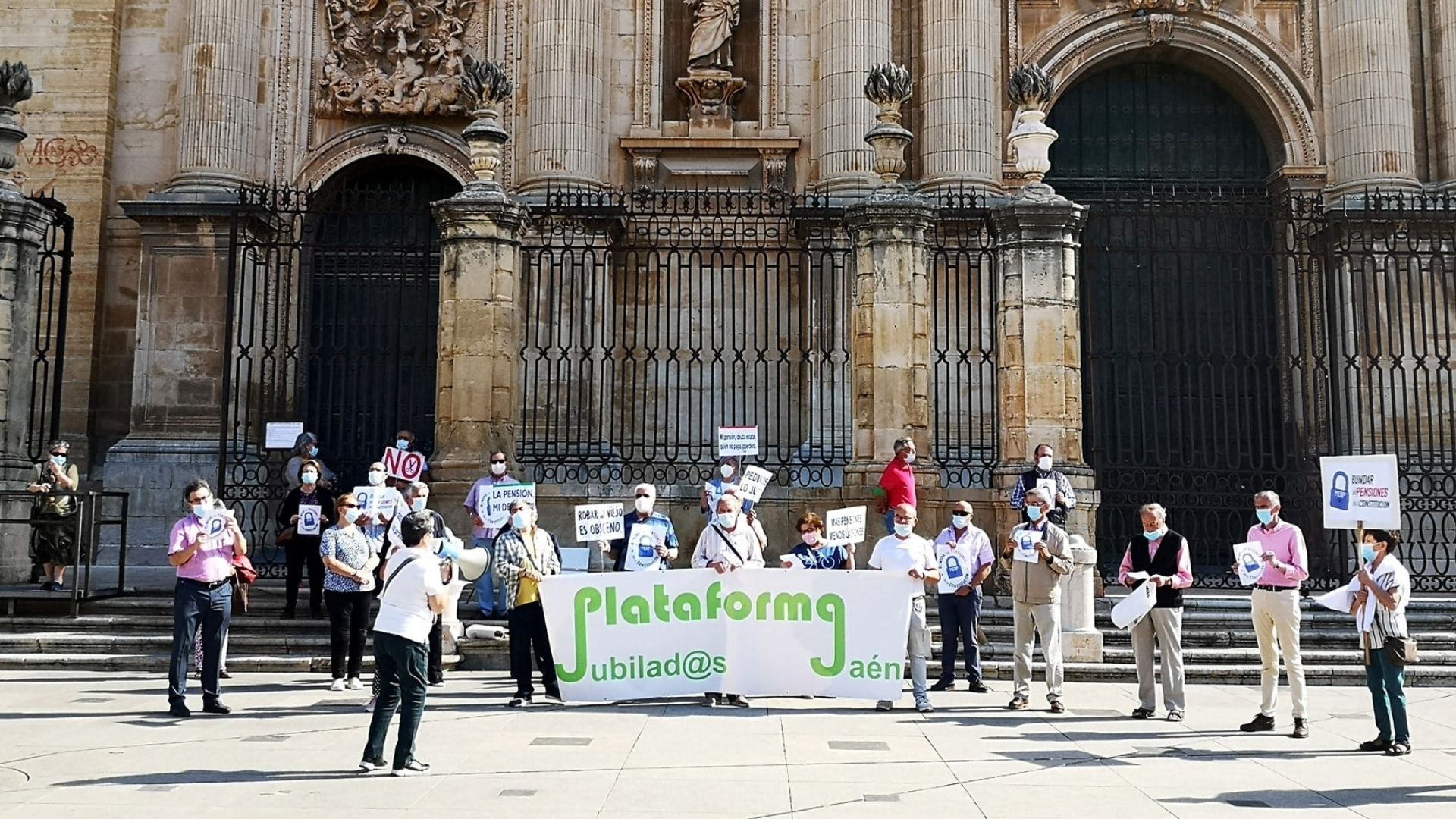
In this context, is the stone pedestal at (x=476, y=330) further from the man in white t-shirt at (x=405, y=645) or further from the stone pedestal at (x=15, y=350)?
the man in white t-shirt at (x=405, y=645)

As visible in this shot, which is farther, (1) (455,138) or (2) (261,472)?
(1) (455,138)

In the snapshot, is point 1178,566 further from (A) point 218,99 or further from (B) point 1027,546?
(A) point 218,99

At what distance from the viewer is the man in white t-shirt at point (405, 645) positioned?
773 cm

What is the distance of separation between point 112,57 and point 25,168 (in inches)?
91.3

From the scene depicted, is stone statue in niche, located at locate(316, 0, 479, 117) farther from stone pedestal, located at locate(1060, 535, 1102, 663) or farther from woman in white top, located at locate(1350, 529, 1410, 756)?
woman in white top, located at locate(1350, 529, 1410, 756)

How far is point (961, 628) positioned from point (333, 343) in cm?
1123

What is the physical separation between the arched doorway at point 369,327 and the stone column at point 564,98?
5.94 feet

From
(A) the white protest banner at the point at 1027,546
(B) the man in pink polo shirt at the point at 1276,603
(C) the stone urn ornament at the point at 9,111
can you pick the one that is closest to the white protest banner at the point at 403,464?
(C) the stone urn ornament at the point at 9,111

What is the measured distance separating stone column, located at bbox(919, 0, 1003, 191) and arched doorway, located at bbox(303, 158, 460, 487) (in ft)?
26.3

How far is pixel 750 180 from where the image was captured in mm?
20641

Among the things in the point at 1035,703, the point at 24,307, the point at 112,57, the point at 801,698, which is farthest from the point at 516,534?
the point at 112,57

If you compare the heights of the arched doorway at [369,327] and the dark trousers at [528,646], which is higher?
the arched doorway at [369,327]

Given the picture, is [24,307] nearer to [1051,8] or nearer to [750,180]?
[750,180]

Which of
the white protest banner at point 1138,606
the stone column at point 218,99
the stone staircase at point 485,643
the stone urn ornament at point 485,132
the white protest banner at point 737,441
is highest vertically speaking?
the stone column at point 218,99
